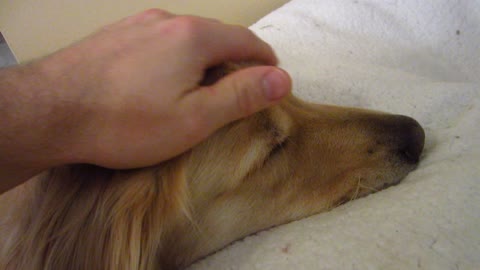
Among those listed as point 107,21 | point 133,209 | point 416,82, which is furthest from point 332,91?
point 107,21

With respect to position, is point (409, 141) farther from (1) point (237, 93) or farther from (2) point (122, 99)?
(2) point (122, 99)

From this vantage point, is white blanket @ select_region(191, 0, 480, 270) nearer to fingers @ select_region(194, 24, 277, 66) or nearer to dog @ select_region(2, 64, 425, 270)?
dog @ select_region(2, 64, 425, 270)

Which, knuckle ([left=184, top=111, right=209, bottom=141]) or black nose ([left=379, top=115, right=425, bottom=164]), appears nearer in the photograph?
knuckle ([left=184, top=111, right=209, bottom=141])

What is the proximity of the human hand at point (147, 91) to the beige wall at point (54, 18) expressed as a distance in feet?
4.13

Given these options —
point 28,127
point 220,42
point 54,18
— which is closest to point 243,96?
point 220,42

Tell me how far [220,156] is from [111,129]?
271mm

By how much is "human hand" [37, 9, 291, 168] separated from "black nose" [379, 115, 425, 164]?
1.31 feet

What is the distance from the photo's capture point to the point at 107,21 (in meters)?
1.96

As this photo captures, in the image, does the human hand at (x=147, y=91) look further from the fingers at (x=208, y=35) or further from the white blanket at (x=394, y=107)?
the white blanket at (x=394, y=107)

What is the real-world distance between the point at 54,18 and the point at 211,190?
1.45 metres

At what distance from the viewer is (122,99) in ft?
2.23

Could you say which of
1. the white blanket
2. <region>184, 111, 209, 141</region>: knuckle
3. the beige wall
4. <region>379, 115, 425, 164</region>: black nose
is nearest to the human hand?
<region>184, 111, 209, 141</region>: knuckle

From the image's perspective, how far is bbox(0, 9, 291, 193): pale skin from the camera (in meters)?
0.68

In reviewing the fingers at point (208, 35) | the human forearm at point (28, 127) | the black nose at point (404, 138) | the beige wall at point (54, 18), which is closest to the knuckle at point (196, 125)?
the fingers at point (208, 35)
